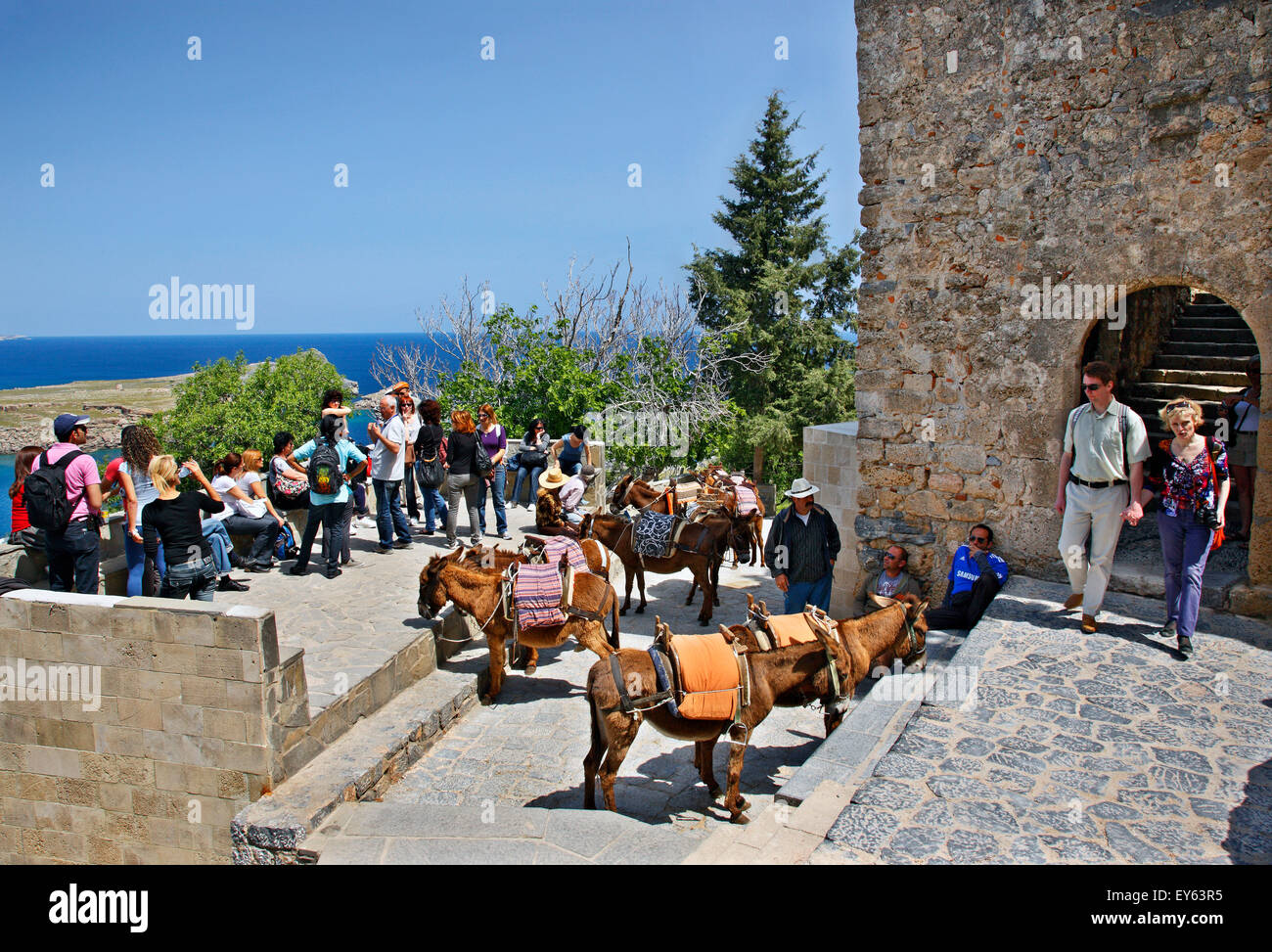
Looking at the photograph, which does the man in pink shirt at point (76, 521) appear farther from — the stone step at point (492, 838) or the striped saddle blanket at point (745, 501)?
the striped saddle blanket at point (745, 501)

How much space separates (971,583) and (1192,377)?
5.59m

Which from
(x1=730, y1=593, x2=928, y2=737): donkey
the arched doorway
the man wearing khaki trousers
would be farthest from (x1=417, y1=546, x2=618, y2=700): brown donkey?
the arched doorway

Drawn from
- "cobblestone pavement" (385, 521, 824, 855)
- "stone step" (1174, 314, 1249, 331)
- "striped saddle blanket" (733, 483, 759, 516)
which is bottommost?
"cobblestone pavement" (385, 521, 824, 855)

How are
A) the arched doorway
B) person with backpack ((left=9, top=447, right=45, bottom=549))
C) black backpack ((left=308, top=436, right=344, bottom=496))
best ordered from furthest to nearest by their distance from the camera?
black backpack ((left=308, top=436, right=344, bottom=496)) < the arched doorway < person with backpack ((left=9, top=447, right=45, bottom=549))

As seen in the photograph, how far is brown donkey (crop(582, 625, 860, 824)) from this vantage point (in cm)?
505

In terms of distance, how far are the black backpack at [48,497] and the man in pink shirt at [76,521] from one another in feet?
0.13

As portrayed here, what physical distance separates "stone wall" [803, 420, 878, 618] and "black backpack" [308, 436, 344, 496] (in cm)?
537

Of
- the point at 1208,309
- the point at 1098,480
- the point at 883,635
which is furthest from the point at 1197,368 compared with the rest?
the point at 883,635

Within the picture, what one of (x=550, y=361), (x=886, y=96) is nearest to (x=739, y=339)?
(x=550, y=361)

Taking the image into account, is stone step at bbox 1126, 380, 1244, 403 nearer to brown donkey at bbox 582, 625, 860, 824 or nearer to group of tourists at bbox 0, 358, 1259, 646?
group of tourists at bbox 0, 358, 1259, 646

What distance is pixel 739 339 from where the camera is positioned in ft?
94.9

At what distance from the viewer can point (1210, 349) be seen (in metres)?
10.9

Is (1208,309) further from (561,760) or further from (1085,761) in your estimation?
(561,760)

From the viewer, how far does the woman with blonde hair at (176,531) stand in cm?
688
